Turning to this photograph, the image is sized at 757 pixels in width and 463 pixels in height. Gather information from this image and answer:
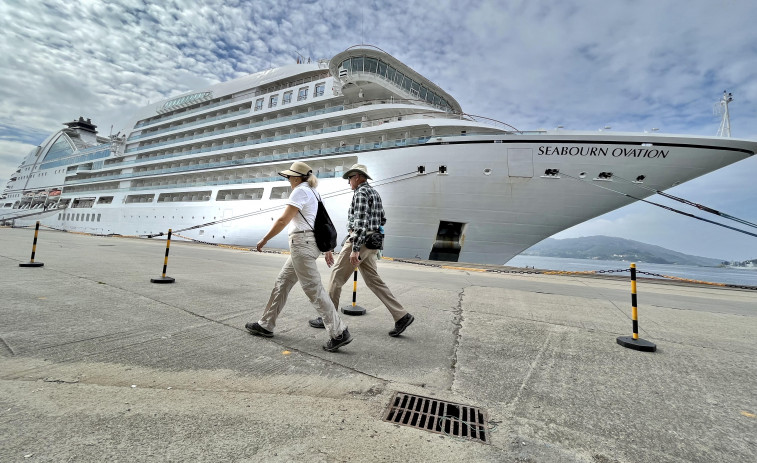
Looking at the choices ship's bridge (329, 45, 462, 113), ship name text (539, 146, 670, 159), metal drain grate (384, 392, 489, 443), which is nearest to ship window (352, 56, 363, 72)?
ship's bridge (329, 45, 462, 113)

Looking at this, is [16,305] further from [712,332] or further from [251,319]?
[712,332]

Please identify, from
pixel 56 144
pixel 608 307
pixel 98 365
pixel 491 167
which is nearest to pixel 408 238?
pixel 491 167

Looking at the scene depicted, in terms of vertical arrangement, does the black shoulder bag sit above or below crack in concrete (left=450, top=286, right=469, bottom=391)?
above

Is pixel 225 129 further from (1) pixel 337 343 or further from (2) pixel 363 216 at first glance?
(1) pixel 337 343

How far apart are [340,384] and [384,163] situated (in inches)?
521

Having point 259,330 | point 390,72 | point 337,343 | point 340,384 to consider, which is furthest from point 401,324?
point 390,72

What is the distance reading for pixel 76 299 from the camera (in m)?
4.00

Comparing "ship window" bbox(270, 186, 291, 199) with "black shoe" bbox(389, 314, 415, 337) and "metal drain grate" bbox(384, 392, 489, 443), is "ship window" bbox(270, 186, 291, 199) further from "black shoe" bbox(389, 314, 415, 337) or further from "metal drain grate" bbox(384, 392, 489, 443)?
"metal drain grate" bbox(384, 392, 489, 443)

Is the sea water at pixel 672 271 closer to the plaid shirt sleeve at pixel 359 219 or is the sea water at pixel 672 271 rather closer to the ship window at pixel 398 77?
the plaid shirt sleeve at pixel 359 219

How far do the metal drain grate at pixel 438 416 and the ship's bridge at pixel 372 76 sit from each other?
56.5ft

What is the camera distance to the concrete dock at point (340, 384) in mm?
1496

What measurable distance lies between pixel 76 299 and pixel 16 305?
0.51m

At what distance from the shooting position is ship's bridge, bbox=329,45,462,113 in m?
17.9

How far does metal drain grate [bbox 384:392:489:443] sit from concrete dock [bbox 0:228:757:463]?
0.06 metres
